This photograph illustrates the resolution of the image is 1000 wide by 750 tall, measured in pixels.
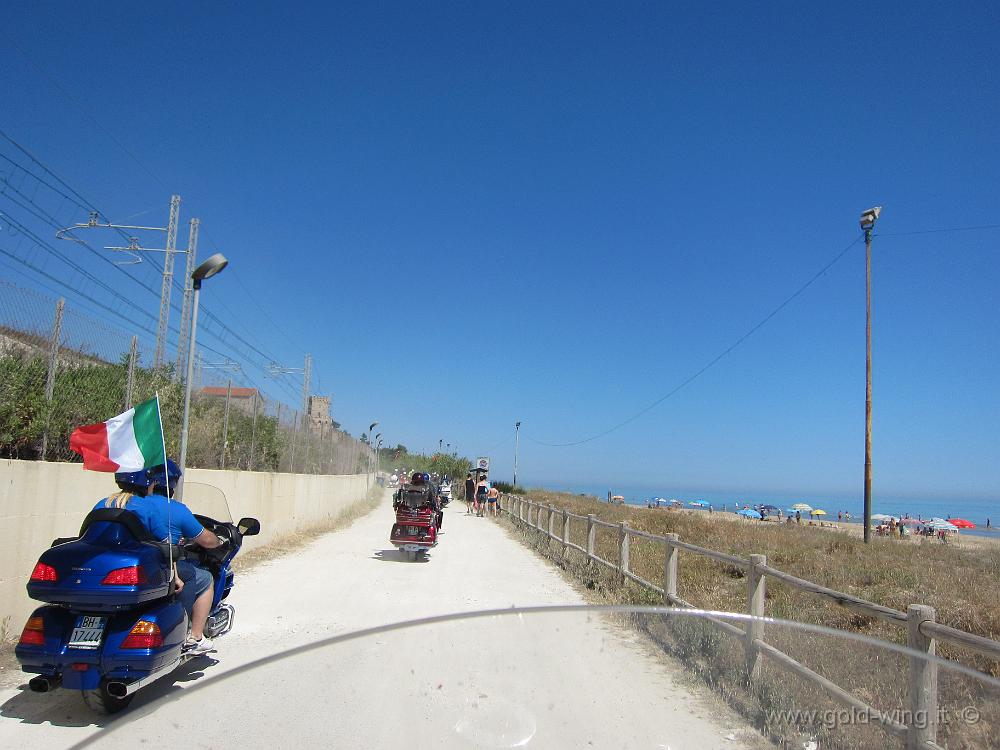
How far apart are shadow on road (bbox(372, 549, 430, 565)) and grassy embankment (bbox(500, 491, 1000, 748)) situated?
2.85m

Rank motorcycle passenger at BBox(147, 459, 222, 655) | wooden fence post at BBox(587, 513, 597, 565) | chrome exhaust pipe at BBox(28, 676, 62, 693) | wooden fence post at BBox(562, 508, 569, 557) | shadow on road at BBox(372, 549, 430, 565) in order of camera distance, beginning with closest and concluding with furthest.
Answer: chrome exhaust pipe at BBox(28, 676, 62, 693) → motorcycle passenger at BBox(147, 459, 222, 655) → wooden fence post at BBox(587, 513, 597, 565) → shadow on road at BBox(372, 549, 430, 565) → wooden fence post at BBox(562, 508, 569, 557)

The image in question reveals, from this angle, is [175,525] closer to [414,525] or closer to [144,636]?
[144,636]

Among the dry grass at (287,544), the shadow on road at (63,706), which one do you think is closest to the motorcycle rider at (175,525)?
the shadow on road at (63,706)

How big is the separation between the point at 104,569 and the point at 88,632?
1.31 ft

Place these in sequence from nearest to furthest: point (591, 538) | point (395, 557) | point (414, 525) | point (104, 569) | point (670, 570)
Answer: point (104, 569) → point (670, 570) → point (591, 538) → point (414, 525) → point (395, 557)

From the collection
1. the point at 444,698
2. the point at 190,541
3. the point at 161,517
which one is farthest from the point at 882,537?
the point at 444,698

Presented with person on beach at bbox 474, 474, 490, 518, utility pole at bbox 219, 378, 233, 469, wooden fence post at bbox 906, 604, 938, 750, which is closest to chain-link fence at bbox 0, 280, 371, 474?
utility pole at bbox 219, 378, 233, 469

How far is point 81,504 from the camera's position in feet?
25.5

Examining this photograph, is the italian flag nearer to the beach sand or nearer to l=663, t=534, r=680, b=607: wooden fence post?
l=663, t=534, r=680, b=607: wooden fence post

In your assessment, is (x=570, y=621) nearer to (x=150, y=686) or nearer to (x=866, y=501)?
(x=150, y=686)

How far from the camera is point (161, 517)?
521 cm

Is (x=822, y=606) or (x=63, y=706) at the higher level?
(x=822, y=606)

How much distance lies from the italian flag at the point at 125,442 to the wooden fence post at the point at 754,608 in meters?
4.48

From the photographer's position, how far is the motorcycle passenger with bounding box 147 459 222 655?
5324 millimetres
